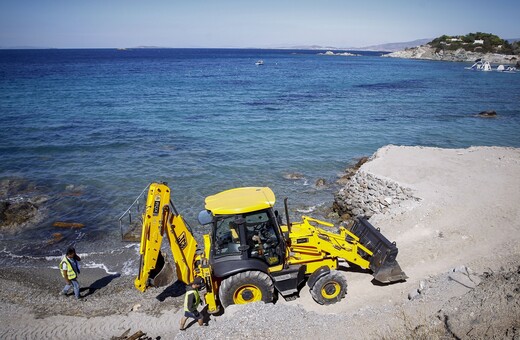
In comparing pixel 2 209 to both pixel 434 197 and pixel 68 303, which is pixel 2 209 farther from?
pixel 434 197

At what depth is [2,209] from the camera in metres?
14.2

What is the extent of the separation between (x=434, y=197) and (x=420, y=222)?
4.73 feet

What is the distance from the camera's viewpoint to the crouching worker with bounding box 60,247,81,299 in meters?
9.11

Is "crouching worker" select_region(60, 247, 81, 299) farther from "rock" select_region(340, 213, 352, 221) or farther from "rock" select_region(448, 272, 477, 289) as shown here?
"rock" select_region(340, 213, 352, 221)

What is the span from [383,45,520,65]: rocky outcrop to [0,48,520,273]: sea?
6149cm

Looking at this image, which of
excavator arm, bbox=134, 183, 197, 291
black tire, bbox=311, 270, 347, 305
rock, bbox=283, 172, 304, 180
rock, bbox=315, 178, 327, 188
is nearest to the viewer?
excavator arm, bbox=134, 183, 197, 291

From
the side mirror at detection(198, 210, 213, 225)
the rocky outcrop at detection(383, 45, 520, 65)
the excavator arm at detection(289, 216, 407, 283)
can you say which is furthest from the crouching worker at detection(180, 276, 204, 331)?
the rocky outcrop at detection(383, 45, 520, 65)

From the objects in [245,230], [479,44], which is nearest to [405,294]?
[245,230]

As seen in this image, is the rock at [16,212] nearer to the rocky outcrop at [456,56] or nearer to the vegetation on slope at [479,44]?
the rocky outcrop at [456,56]

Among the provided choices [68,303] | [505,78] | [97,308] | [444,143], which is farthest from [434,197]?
[505,78]

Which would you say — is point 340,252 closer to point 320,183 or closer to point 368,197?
point 368,197

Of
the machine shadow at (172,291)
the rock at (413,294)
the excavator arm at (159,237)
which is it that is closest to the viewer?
the excavator arm at (159,237)

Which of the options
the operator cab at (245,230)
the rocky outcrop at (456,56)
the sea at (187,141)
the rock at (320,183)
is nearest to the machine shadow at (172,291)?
the sea at (187,141)

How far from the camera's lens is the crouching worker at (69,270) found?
9109 mm
